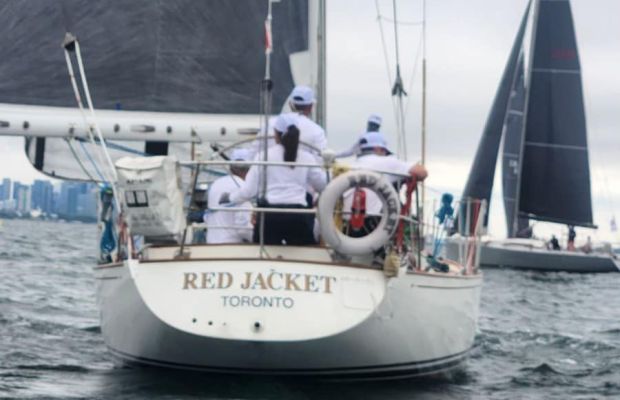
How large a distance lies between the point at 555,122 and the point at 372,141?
35036 millimetres

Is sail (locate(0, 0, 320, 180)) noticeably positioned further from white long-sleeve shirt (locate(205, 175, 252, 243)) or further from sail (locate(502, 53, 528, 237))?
sail (locate(502, 53, 528, 237))

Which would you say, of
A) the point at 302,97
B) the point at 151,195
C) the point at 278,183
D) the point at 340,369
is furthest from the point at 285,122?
the point at 340,369

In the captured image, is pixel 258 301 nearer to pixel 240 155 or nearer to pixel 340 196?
pixel 340 196

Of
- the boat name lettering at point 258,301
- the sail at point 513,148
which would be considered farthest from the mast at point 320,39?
the sail at point 513,148

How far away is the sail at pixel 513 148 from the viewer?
49.5m

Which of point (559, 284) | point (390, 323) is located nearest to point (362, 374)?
point (390, 323)

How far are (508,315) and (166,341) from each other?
417 inches

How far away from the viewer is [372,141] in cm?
1035

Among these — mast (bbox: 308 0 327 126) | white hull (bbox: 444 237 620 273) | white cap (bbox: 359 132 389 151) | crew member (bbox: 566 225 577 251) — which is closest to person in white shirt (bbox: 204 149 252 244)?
white cap (bbox: 359 132 389 151)

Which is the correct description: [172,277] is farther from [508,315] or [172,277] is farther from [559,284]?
[559,284]

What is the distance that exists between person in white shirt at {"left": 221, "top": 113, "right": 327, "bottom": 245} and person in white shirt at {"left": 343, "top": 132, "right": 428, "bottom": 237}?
0.36 m

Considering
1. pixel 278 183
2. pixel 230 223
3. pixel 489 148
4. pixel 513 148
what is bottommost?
pixel 230 223

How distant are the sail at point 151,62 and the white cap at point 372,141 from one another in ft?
4.30

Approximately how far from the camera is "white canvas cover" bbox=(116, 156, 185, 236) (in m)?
8.86
